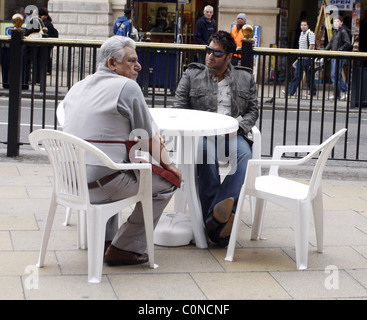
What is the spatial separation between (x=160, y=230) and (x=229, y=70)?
135 cm

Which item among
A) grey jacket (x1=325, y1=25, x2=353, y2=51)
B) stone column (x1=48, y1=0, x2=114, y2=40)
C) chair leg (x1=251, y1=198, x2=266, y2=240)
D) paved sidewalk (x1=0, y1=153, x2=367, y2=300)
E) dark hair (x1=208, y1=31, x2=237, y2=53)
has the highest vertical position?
stone column (x1=48, y1=0, x2=114, y2=40)

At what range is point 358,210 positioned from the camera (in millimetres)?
6555

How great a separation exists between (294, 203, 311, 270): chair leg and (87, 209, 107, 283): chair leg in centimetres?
121

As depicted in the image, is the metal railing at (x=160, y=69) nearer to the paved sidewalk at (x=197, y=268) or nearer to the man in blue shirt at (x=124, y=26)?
the paved sidewalk at (x=197, y=268)

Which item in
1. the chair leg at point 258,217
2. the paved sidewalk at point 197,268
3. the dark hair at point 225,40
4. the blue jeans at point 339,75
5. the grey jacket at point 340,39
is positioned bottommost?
the paved sidewalk at point 197,268

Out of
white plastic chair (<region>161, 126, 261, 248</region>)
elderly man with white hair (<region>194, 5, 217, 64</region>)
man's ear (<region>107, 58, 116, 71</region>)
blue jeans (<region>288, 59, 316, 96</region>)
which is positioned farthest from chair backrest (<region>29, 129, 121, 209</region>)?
elderly man with white hair (<region>194, 5, 217, 64</region>)

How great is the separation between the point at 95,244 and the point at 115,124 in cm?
69

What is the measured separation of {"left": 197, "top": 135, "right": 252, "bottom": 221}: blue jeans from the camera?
17.5ft

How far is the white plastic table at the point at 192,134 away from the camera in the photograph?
4995mm

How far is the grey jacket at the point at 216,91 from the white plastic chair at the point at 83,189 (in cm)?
137

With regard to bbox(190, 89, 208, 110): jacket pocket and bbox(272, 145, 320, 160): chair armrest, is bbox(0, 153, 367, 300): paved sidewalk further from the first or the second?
bbox(190, 89, 208, 110): jacket pocket

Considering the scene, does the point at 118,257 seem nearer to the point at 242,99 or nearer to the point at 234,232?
the point at 234,232

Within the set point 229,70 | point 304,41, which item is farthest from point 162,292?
point 304,41

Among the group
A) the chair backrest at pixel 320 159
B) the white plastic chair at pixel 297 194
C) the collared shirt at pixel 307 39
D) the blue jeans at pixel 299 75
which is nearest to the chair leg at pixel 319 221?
the white plastic chair at pixel 297 194
